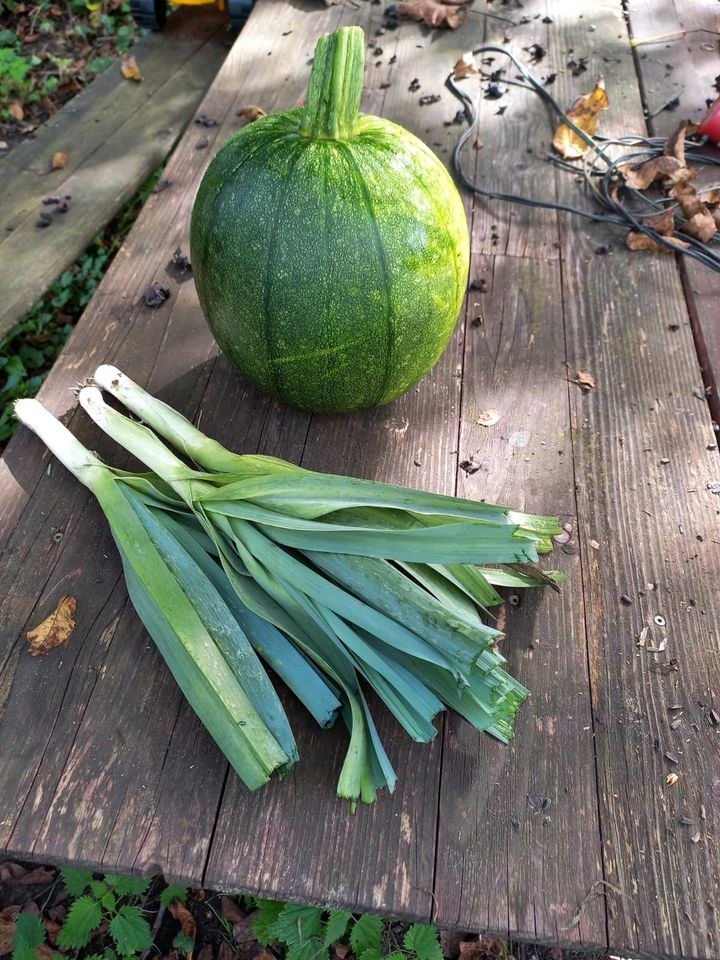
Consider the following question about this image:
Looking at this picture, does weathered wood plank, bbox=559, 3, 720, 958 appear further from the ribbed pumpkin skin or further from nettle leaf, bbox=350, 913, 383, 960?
nettle leaf, bbox=350, 913, 383, 960

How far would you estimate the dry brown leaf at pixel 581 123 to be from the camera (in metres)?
2.43

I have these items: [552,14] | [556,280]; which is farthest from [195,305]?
[552,14]

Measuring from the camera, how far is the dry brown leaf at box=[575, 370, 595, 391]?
179cm

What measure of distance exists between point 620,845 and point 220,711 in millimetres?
663

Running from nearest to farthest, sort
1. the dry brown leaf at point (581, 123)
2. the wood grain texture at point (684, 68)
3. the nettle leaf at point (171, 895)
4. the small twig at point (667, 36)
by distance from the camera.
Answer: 1. the nettle leaf at point (171, 895)
2. the wood grain texture at point (684, 68)
3. the dry brown leaf at point (581, 123)
4. the small twig at point (667, 36)

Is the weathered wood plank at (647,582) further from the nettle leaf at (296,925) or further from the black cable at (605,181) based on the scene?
the nettle leaf at (296,925)

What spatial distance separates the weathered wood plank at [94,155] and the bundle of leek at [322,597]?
46.9 inches

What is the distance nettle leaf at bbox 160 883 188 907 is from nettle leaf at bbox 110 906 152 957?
0.27ft

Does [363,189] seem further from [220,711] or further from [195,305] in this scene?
[220,711]

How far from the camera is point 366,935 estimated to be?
153 centimetres

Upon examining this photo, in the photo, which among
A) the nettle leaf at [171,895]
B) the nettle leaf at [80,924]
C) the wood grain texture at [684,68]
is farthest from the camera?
the wood grain texture at [684,68]

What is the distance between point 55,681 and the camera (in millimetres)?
1316

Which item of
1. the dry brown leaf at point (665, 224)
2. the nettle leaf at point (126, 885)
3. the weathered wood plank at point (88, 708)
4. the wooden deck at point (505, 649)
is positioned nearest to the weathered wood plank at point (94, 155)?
the wooden deck at point (505, 649)

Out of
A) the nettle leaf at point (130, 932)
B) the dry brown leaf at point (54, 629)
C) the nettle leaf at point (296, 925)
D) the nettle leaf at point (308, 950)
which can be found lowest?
the nettle leaf at point (130, 932)
